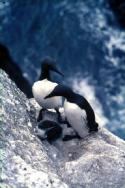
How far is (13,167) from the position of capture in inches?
A: 303

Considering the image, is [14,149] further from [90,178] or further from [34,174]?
[90,178]

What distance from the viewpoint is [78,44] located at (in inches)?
802

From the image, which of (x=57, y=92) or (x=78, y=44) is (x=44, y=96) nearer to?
(x=57, y=92)

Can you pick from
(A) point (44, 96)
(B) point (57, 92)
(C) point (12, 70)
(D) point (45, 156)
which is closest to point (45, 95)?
(A) point (44, 96)

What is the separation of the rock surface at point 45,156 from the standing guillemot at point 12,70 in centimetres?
837

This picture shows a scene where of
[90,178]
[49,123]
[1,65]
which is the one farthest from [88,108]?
[1,65]

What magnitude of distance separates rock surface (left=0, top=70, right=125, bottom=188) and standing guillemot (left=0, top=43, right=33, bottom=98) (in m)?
8.37

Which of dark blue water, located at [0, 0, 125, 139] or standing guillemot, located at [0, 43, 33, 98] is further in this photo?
dark blue water, located at [0, 0, 125, 139]

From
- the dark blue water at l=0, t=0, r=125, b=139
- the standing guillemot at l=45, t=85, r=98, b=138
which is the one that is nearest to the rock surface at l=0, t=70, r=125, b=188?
the standing guillemot at l=45, t=85, r=98, b=138

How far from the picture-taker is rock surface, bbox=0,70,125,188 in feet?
25.2

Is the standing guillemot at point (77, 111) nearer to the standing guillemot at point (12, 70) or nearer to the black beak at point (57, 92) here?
the black beak at point (57, 92)

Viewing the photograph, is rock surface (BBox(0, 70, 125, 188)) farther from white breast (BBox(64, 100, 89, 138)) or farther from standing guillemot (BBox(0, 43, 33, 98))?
standing guillemot (BBox(0, 43, 33, 98))

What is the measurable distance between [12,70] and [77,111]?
922 centimetres

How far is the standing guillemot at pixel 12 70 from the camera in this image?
1872 centimetres
